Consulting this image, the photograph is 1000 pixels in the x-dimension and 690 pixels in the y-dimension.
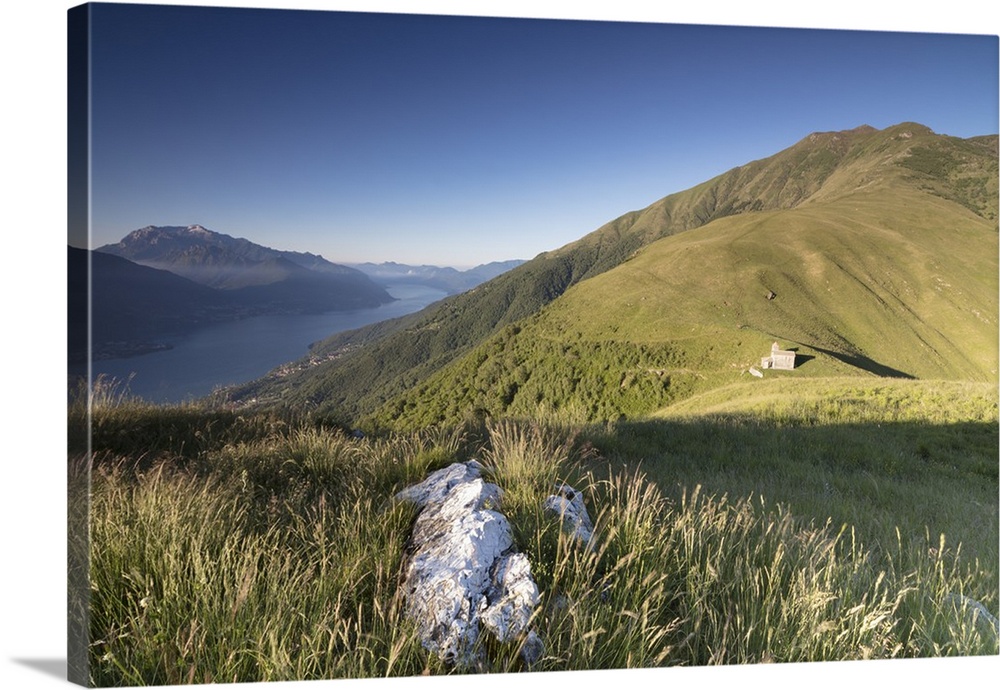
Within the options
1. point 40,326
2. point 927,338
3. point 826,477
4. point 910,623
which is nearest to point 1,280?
point 40,326

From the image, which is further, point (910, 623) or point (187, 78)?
point (187, 78)

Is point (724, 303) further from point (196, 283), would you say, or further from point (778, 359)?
point (196, 283)

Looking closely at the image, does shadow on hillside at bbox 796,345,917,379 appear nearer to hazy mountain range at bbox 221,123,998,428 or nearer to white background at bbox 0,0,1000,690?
hazy mountain range at bbox 221,123,998,428

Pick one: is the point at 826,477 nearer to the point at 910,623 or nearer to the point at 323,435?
the point at 910,623

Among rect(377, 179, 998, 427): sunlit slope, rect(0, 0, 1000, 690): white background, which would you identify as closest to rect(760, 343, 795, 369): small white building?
rect(377, 179, 998, 427): sunlit slope

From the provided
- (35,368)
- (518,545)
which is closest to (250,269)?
(35,368)
